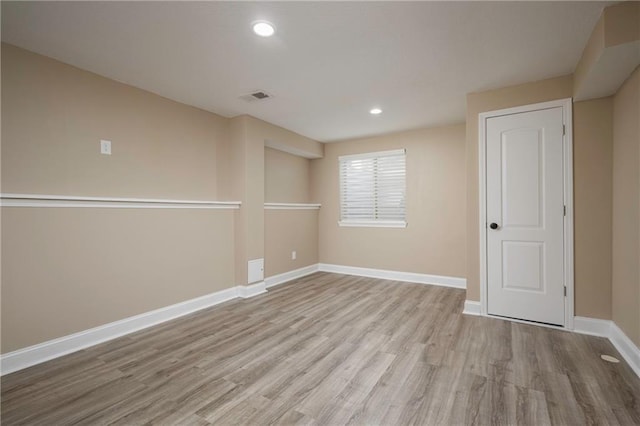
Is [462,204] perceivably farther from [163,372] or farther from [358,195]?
[163,372]

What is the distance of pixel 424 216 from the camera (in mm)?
4520

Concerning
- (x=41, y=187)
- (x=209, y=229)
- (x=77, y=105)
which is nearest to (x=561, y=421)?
(x=209, y=229)

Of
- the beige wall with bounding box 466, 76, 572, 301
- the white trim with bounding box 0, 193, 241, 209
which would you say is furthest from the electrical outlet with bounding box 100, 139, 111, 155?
the beige wall with bounding box 466, 76, 572, 301

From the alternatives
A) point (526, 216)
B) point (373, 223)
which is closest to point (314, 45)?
point (526, 216)

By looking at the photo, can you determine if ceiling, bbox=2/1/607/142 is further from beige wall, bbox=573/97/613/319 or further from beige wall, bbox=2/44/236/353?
beige wall, bbox=573/97/613/319

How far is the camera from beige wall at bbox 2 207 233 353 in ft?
7.08

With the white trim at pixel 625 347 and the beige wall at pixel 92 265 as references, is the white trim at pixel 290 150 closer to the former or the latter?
the beige wall at pixel 92 265

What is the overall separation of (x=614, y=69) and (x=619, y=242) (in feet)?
4.46

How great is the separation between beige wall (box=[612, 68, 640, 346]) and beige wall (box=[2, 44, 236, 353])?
3.93m

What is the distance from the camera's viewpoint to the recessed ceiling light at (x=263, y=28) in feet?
6.47

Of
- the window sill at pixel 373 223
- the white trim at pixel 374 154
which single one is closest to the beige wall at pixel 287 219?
the window sill at pixel 373 223

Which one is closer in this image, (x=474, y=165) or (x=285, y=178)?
(x=474, y=165)

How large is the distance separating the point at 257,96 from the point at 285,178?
1.95m

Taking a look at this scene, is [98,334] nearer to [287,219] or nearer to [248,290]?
[248,290]
